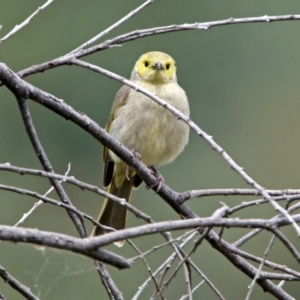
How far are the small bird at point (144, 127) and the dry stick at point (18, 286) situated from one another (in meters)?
2.42

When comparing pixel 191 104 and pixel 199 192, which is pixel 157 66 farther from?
pixel 191 104

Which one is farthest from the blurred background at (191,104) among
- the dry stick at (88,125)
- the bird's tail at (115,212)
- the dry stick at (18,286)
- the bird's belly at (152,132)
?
the dry stick at (18,286)

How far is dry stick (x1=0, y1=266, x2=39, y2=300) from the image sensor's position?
293 centimetres

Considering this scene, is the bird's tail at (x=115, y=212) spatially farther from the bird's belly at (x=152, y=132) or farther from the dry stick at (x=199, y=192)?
the dry stick at (x=199, y=192)

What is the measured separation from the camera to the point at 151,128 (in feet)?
18.8

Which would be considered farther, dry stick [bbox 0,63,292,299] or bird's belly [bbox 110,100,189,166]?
bird's belly [bbox 110,100,189,166]

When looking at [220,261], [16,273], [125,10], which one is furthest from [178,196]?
[125,10]

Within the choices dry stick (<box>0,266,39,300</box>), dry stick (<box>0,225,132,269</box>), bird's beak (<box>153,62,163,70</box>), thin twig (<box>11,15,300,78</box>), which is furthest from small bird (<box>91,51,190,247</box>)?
dry stick (<box>0,225,132,269</box>)

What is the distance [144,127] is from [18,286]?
2864 mm

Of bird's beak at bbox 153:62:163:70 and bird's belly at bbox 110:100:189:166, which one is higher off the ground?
bird's beak at bbox 153:62:163:70

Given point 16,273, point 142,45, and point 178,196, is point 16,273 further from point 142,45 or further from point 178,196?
point 142,45

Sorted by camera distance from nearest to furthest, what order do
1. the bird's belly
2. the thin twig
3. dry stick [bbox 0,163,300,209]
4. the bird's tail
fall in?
dry stick [bbox 0,163,300,209] < the thin twig < the bird's belly < the bird's tail

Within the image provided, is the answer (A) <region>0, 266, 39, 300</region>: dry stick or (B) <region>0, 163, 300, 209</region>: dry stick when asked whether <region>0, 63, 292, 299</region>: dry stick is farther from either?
(A) <region>0, 266, 39, 300</region>: dry stick

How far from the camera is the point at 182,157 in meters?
18.6
